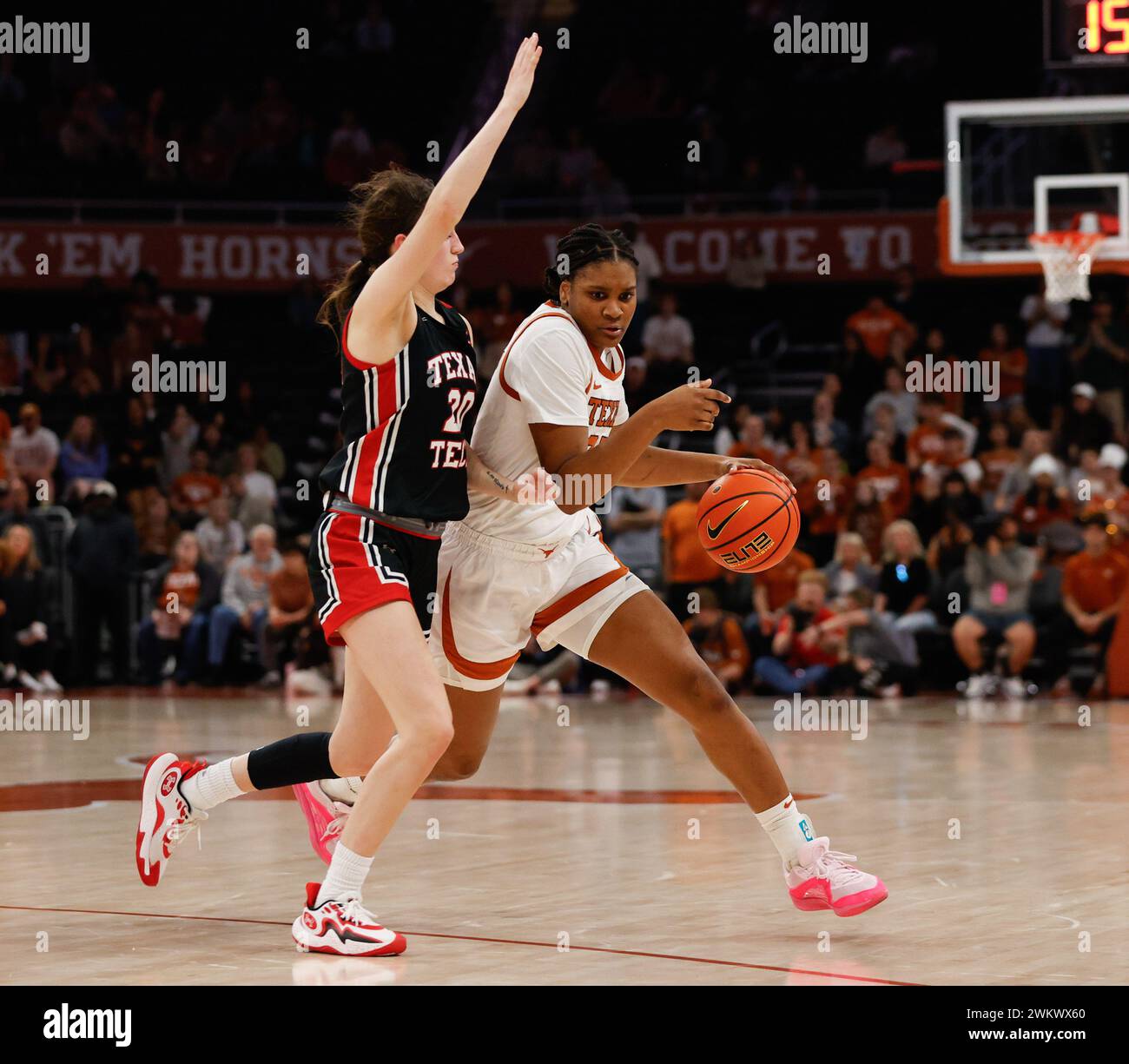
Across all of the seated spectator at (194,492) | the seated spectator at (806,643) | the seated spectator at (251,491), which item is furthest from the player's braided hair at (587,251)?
the seated spectator at (194,492)

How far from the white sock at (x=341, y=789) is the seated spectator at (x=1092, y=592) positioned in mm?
9158

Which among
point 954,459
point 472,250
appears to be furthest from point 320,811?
point 472,250

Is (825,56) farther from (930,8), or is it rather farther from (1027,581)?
(1027,581)

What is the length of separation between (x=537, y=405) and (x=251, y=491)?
11487mm

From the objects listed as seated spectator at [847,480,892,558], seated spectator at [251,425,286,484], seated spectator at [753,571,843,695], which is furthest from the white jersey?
seated spectator at [251,425,286,484]

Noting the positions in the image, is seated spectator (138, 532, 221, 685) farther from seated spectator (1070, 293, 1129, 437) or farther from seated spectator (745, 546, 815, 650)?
seated spectator (1070, 293, 1129, 437)

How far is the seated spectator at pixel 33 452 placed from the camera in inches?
647

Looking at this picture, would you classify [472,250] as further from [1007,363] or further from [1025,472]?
[1025,472]

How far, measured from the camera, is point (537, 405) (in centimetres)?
543

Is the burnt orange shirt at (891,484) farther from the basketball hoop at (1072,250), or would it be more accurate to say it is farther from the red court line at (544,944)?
the red court line at (544,944)

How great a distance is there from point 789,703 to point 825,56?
40.4 ft

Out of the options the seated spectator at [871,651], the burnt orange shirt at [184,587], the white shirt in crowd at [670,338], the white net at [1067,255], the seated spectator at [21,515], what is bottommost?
the seated spectator at [871,651]

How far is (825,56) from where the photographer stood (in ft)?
76.5
